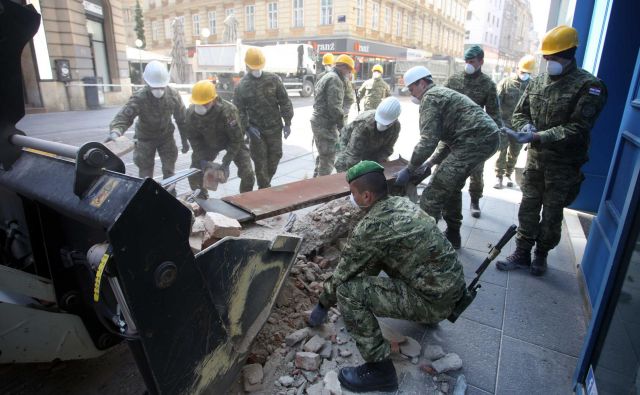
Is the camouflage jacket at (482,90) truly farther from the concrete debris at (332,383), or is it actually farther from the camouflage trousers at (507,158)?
the concrete debris at (332,383)

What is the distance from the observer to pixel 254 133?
16.4 ft

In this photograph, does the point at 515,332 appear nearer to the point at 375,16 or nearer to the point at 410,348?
the point at 410,348

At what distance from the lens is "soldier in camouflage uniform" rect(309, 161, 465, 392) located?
6.49 feet

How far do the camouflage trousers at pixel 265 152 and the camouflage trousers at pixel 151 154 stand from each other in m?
1.01

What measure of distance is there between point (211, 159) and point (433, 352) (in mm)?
3525

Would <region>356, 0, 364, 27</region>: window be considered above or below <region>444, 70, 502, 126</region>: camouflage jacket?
above

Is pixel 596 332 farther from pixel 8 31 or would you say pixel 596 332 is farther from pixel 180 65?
pixel 180 65

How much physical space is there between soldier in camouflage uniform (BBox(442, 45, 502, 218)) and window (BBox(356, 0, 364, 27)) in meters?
25.7

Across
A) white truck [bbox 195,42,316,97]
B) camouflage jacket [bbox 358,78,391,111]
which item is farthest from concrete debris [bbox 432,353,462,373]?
white truck [bbox 195,42,316,97]

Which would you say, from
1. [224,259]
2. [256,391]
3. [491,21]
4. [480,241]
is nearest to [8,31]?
[224,259]

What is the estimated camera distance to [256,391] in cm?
199

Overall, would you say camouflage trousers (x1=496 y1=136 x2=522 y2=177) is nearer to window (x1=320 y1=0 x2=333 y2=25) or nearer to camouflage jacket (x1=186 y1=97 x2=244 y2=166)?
camouflage jacket (x1=186 y1=97 x2=244 y2=166)

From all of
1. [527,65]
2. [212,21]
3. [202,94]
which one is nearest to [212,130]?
[202,94]

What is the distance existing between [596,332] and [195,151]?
13.6 ft
